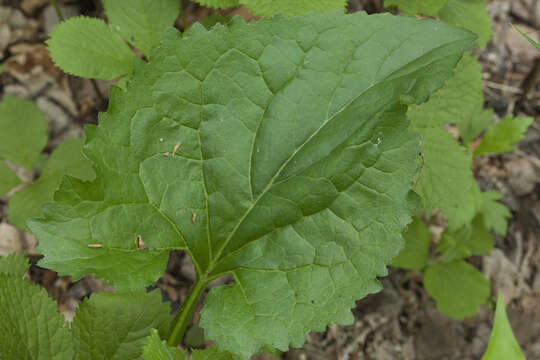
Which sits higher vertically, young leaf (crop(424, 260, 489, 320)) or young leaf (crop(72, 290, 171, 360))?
young leaf (crop(72, 290, 171, 360))

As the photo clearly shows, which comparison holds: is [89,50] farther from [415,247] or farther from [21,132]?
[415,247]

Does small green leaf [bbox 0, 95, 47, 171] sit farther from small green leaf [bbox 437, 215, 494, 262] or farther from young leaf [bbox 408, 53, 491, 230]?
small green leaf [bbox 437, 215, 494, 262]

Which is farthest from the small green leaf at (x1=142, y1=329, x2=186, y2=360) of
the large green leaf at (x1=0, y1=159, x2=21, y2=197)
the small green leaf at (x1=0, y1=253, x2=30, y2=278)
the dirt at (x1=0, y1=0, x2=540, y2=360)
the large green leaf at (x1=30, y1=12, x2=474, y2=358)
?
the large green leaf at (x1=0, y1=159, x2=21, y2=197)

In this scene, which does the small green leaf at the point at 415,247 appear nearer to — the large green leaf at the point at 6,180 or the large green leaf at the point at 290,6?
the large green leaf at the point at 290,6

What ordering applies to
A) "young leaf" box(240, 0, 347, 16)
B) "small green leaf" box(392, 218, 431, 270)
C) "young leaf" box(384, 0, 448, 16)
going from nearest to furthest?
1. "young leaf" box(240, 0, 347, 16)
2. "young leaf" box(384, 0, 448, 16)
3. "small green leaf" box(392, 218, 431, 270)

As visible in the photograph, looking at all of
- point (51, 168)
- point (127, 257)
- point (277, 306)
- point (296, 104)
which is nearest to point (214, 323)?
point (277, 306)

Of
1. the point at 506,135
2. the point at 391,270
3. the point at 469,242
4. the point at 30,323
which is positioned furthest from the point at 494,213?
the point at 30,323

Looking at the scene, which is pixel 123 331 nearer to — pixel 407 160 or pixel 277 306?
pixel 277 306
